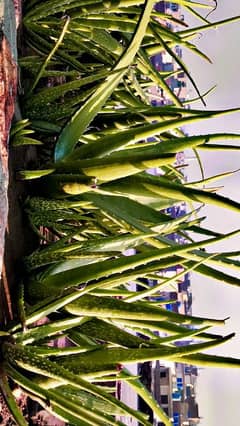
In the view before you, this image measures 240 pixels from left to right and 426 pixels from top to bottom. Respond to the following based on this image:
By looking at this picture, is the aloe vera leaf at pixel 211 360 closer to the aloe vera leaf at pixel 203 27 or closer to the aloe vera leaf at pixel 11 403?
the aloe vera leaf at pixel 11 403

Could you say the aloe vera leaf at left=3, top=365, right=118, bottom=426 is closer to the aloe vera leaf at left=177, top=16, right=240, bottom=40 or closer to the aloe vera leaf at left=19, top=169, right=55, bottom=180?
the aloe vera leaf at left=19, top=169, right=55, bottom=180

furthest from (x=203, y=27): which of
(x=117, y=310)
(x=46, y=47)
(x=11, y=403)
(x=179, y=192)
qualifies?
(x=11, y=403)

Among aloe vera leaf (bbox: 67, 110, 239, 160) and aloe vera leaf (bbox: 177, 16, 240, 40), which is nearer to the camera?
aloe vera leaf (bbox: 67, 110, 239, 160)

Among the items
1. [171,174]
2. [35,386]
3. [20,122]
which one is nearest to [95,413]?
[35,386]

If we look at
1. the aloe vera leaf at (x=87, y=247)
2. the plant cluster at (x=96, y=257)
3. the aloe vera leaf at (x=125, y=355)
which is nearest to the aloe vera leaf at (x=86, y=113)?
the plant cluster at (x=96, y=257)

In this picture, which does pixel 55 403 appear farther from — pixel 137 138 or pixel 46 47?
pixel 46 47

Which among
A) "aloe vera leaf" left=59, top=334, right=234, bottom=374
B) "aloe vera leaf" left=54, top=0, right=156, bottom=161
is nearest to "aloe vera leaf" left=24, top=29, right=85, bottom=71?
"aloe vera leaf" left=54, top=0, right=156, bottom=161
